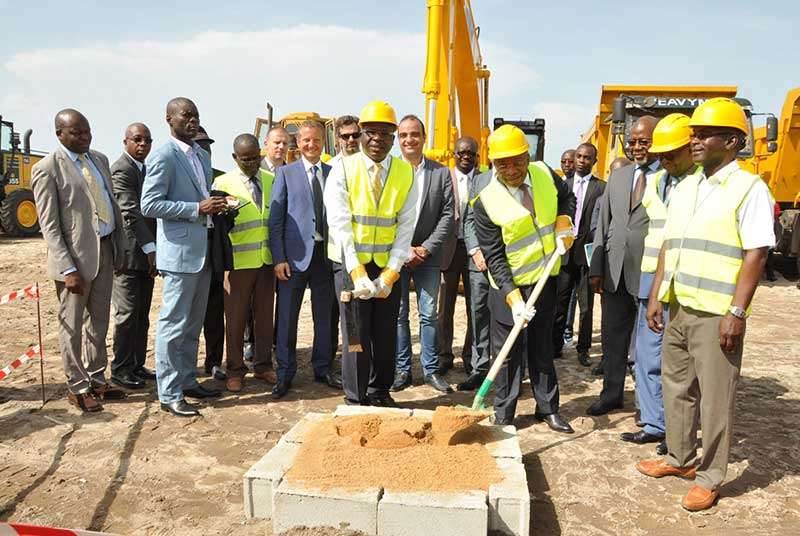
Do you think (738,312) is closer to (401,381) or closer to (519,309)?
(519,309)

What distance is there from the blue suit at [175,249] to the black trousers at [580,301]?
3.35 metres

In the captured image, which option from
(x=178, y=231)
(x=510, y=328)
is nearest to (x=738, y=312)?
(x=510, y=328)

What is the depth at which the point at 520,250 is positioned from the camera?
3.91 m

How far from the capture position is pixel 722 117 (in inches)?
113

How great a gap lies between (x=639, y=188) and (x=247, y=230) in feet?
9.83

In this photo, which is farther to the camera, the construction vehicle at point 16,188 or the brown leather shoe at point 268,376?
the construction vehicle at point 16,188

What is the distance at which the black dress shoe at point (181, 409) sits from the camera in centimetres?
426

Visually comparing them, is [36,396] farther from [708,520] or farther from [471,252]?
[708,520]

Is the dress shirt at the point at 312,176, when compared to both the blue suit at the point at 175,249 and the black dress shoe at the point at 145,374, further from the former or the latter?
the black dress shoe at the point at 145,374

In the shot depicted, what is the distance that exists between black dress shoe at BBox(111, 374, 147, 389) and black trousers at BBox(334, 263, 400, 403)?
1.88 meters

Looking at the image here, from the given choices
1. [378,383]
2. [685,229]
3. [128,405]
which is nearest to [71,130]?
[128,405]

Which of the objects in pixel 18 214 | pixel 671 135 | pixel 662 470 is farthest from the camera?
pixel 18 214

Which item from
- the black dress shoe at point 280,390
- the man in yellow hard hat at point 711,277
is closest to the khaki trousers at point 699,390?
the man in yellow hard hat at point 711,277

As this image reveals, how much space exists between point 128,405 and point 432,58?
16.5ft
